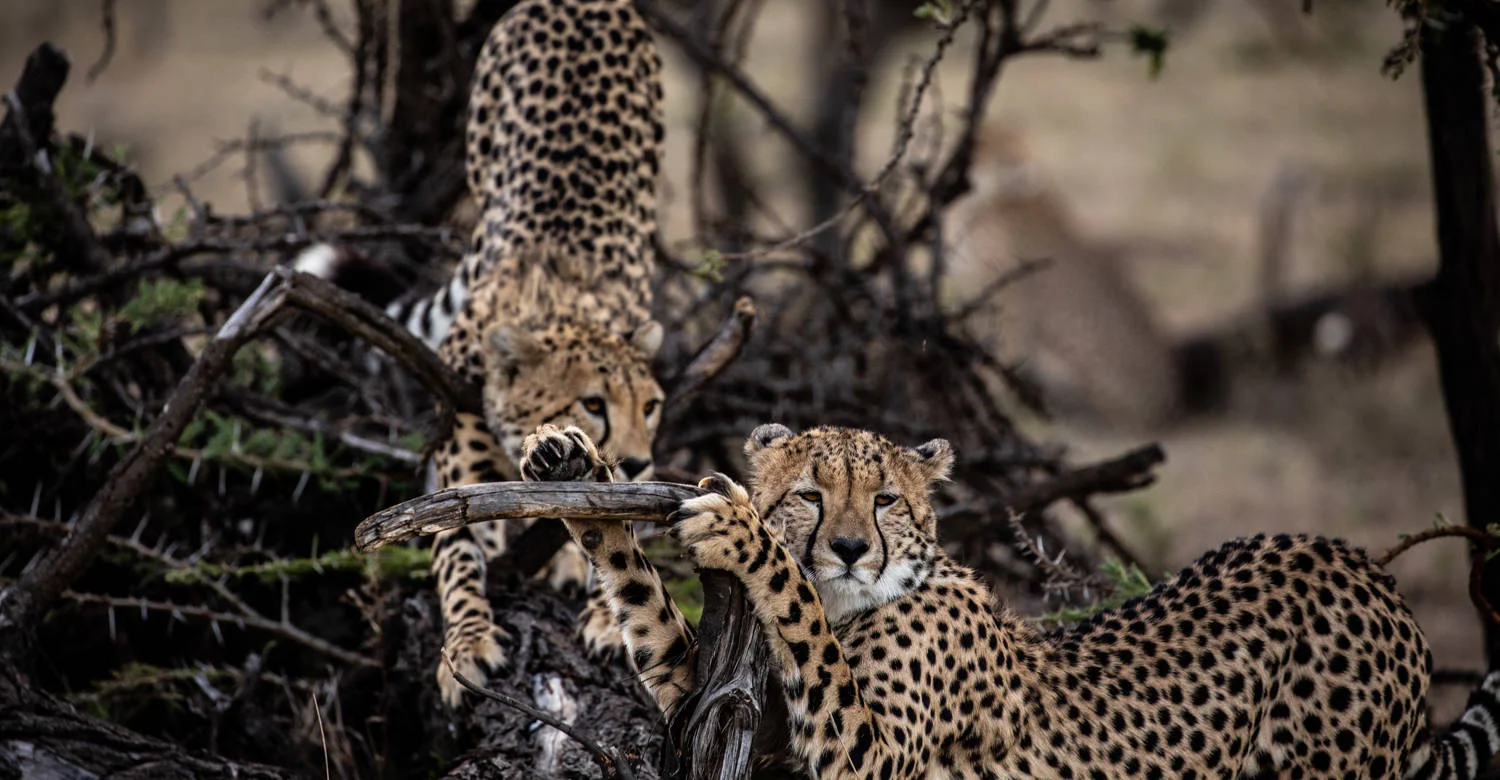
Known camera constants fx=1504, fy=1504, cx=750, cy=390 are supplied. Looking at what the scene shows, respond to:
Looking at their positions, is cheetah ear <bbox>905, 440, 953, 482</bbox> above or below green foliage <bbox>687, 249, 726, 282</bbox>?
below

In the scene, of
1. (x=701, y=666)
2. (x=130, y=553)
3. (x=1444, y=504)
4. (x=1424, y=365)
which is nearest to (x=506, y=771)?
(x=701, y=666)

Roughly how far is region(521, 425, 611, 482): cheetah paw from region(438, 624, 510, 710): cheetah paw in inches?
38.6

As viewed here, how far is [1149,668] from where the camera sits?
3.30 meters

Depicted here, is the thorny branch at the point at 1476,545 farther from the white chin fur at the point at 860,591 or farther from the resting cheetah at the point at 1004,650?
the white chin fur at the point at 860,591

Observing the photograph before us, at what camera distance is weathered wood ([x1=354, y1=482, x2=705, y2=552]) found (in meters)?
2.46

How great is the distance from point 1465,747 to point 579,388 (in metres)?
2.46

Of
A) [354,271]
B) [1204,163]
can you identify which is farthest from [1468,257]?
[1204,163]

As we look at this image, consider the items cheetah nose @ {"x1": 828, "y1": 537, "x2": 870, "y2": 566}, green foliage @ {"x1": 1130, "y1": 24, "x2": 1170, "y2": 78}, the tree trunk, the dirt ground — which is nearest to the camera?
cheetah nose @ {"x1": 828, "y1": 537, "x2": 870, "y2": 566}

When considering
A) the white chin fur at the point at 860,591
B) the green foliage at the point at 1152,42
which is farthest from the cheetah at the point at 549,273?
the green foliage at the point at 1152,42

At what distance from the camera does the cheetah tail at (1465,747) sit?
346 centimetres

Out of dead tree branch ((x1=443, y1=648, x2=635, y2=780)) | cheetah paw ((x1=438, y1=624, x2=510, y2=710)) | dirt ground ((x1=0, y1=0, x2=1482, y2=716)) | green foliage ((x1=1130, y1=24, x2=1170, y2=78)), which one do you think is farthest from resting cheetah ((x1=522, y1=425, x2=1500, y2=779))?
dirt ground ((x1=0, y1=0, x2=1482, y2=716))

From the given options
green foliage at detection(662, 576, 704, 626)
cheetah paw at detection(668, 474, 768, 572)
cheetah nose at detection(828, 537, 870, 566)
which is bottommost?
green foliage at detection(662, 576, 704, 626)

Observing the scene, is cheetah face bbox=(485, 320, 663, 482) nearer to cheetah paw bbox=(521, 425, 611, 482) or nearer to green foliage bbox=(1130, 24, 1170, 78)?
cheetah paw bbox=(521, 425, 611, 482)

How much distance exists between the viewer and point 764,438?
129 inches
